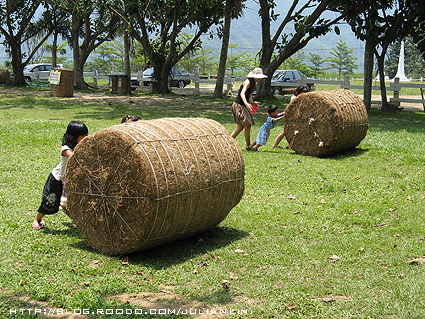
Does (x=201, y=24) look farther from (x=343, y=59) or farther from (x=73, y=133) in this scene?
(x=343, y=59)

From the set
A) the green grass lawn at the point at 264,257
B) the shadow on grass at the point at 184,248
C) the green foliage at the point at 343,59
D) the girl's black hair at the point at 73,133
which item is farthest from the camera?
the green foliage at the point at 343,59

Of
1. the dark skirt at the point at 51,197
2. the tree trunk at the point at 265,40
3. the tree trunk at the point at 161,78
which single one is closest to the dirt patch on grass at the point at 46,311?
the dark skirt at the point at 51,197

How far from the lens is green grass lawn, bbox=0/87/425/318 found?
4.84 meters

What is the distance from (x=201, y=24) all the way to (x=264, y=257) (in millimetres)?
24271

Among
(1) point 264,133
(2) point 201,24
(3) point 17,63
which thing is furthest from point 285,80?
(1) point 264,133

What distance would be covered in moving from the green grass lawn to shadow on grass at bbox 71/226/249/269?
2cm

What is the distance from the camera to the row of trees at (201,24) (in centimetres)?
1986

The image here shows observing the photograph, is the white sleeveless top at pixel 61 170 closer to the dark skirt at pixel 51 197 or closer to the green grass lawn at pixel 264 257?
the dark skirt at pixel 51 197

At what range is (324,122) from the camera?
466 inches

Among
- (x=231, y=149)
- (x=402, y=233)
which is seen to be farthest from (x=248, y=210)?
(x=402, y=233)

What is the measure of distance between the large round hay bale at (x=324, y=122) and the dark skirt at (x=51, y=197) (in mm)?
6795

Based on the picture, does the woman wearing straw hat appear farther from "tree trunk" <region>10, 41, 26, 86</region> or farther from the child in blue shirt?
"tree trunk" <region>10, 41, 26, 86</region>

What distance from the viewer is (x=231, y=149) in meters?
6.56

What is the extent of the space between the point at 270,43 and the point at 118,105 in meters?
7.42
